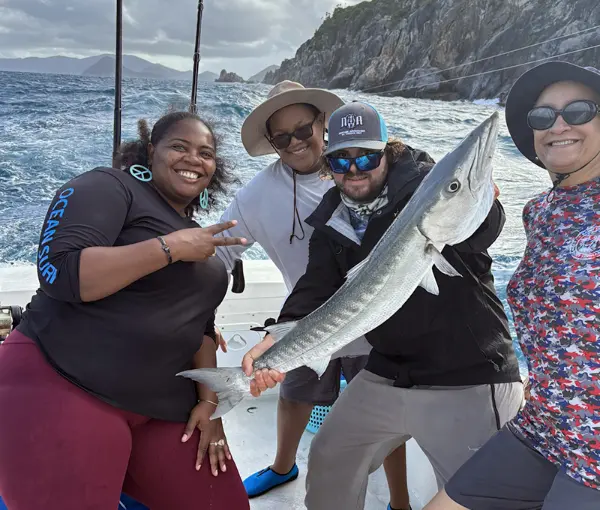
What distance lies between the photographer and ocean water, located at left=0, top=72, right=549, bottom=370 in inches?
272

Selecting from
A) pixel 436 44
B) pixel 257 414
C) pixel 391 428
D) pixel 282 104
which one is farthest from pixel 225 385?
pixel 436 44

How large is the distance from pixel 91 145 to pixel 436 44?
30.7m

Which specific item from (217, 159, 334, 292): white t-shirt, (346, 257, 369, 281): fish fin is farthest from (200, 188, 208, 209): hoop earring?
(346, 257, 369, 281): fish fin

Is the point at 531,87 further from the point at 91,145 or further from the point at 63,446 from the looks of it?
the point at 91,145

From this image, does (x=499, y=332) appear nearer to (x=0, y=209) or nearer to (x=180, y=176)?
(x=180, y=176)

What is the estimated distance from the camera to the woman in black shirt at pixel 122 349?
1656mm

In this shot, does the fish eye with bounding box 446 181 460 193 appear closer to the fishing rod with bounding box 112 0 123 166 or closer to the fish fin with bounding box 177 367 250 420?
the fish fin with bounding box 177 367 250 420

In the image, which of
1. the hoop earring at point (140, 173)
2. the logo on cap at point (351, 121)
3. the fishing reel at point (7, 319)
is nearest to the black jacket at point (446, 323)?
the logo on cap at point (351, 121)

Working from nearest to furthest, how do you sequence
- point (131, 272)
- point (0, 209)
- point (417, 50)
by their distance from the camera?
point (131, 272) < point (0, 209) < point (417, 50)

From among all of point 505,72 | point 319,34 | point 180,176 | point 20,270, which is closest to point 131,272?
point 180,176

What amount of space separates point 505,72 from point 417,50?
28.4 ft

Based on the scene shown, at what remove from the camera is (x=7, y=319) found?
2.64 meters

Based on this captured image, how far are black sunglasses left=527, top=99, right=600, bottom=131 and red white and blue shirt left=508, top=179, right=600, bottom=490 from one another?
0.21m

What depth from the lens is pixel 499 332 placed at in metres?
1.97
